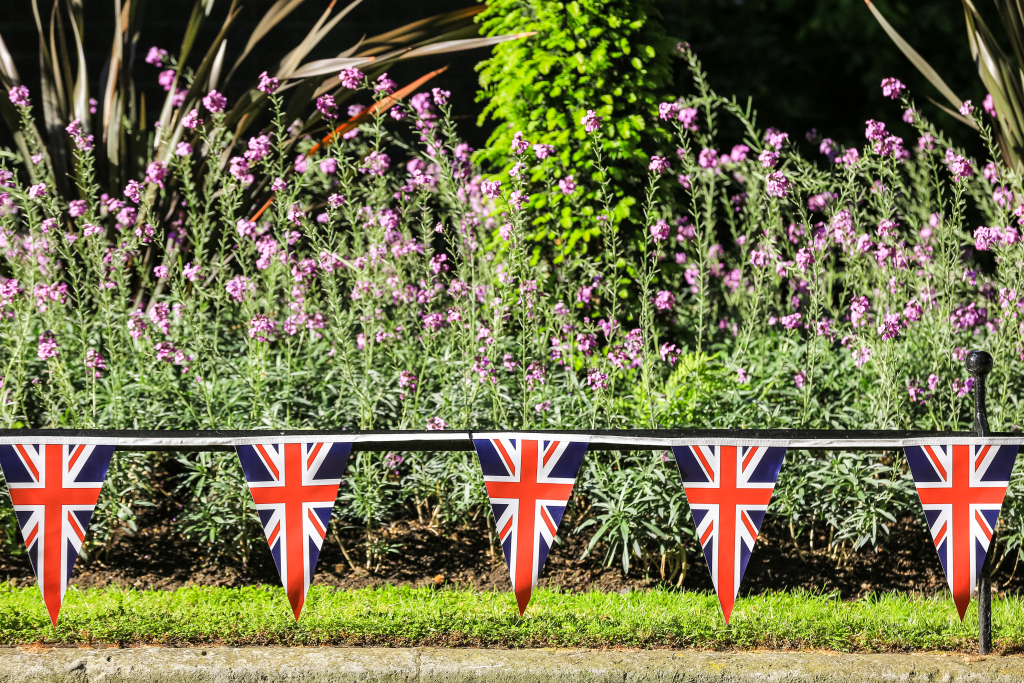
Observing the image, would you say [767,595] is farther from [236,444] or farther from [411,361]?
[236,444]

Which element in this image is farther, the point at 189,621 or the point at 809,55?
the point at 809,55

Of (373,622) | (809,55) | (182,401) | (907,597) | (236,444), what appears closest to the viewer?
(236,444)

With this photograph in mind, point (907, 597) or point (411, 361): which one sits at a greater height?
point (411, 361)

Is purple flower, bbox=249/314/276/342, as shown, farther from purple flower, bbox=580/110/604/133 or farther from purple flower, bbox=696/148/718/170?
purple flower, bbox=696/148/718/170

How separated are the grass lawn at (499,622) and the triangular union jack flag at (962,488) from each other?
1.90ft

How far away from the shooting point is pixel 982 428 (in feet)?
9.93

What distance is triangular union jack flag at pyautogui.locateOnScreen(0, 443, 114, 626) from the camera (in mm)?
2812

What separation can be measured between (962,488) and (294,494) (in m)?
2.00

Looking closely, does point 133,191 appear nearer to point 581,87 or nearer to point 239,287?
point 239,287

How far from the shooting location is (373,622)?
A: 3.40 metres

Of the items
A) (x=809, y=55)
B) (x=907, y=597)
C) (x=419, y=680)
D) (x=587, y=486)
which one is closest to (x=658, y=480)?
(x=587, y=486)

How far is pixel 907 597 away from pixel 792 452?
0.72 metres

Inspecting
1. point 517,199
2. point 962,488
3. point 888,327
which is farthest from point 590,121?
point 962,488

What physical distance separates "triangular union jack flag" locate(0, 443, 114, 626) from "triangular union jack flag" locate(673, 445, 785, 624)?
1.71 meters
